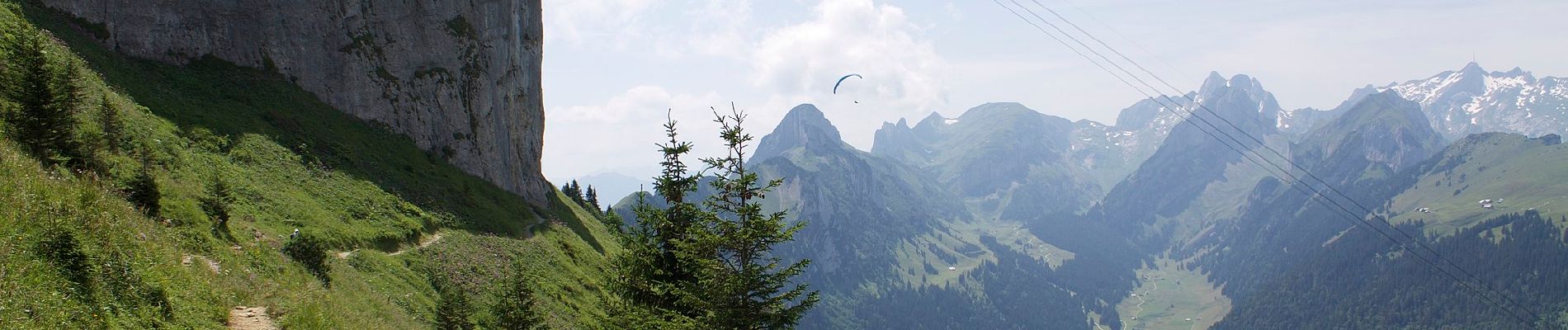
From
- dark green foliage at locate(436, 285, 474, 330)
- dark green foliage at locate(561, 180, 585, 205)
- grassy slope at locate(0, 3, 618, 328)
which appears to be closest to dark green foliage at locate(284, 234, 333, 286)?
grassy slope at locate(0, 3, 618, 328)

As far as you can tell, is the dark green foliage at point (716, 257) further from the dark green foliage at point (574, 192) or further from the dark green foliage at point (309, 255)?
the dark green foliage at point (574, 192)

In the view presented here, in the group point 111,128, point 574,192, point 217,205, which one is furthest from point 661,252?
point 574,192

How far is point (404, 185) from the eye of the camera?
5212 centimetres

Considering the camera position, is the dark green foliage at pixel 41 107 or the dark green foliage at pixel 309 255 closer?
the dark green foliage at pixel 41 107

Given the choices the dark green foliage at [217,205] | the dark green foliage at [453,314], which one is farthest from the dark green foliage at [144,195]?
the dark green foliage at [453,314]

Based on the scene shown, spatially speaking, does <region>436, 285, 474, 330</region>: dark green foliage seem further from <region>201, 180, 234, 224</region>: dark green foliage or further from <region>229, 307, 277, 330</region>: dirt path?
<region>229, 307, 277, 330</region>: dirt path

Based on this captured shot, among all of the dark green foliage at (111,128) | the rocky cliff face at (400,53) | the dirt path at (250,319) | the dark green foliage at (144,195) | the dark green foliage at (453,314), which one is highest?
the rocky cliff face at (400,53)

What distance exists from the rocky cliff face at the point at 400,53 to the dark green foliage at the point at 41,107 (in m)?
30.9

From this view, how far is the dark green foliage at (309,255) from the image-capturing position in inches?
1128

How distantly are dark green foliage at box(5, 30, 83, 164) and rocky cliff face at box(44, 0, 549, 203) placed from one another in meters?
30.9

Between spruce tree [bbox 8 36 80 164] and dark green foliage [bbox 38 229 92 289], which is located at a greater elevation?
spruce tree [bbox 8 36 80 164]

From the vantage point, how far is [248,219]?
3195 cm

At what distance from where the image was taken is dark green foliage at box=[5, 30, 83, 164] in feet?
73.9

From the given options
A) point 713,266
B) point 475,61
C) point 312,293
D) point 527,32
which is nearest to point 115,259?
point 312,293
